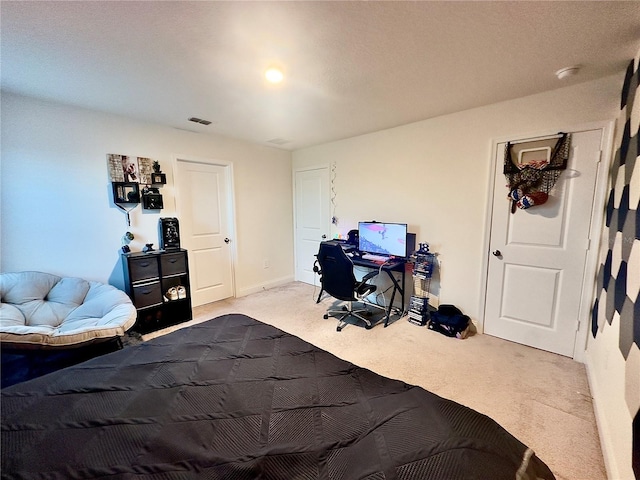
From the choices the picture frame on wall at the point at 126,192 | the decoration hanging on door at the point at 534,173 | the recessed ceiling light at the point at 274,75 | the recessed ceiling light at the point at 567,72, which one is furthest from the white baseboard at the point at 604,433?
the picture frame on wall at the point at 126,192

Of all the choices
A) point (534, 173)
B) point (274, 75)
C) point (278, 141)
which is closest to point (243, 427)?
point (274, 75)

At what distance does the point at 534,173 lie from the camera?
2453 mm

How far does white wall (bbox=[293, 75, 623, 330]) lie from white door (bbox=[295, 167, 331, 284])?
0.60m

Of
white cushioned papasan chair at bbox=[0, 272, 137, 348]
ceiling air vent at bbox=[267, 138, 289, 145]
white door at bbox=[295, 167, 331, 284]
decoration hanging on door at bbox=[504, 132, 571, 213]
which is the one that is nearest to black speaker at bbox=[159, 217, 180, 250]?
white cushioned papasan chair at bbox=[0, 272, 137, 348]

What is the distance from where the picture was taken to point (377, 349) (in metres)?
2.58

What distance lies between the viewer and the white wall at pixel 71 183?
94.4 inches

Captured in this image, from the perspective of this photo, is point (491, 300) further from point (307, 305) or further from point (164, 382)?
point (164, 382)

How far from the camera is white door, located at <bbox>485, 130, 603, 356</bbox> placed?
2.28 metres

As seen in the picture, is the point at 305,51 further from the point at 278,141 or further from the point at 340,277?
the point at 278,141

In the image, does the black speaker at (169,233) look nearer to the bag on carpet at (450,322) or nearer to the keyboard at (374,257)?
the keyboard at (374,257)

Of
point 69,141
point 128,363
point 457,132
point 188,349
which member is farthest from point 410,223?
point 69,141

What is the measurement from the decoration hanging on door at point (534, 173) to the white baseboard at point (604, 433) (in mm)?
1512

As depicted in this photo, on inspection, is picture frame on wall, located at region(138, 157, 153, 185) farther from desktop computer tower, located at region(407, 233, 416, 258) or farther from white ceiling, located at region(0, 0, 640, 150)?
desktop computer tower, located at region(407, 233, 416, 258)

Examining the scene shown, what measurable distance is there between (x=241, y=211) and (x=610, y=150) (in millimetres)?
4116
